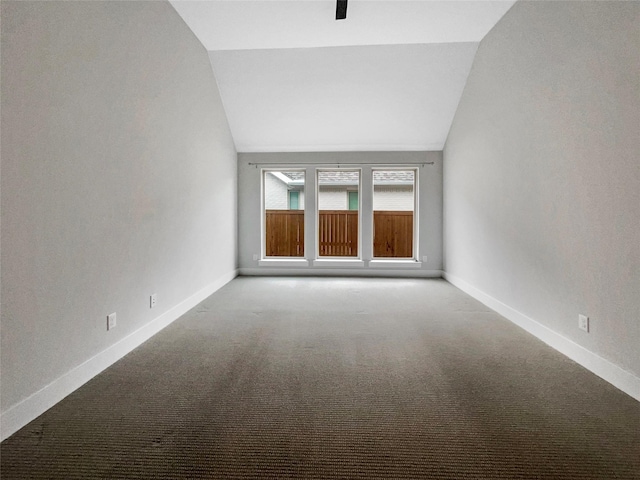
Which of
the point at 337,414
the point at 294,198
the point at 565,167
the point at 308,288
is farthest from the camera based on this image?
the point at 294,198

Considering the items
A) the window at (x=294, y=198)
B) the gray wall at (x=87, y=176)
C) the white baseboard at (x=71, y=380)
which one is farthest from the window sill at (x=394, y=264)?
the window at (x=294, y=198)

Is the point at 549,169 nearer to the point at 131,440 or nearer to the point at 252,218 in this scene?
the point at 131,440

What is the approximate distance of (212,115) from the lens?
3959 mm

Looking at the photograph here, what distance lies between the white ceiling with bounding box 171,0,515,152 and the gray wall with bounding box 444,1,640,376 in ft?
1.79

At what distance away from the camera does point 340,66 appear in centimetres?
380

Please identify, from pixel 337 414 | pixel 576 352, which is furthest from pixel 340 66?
pixel 337 414

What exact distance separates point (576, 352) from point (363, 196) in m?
3.70

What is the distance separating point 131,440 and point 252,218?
167 inches

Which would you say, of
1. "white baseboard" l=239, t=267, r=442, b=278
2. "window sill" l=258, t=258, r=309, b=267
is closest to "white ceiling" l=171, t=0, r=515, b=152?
"window sill" l=258, t=258, r=309, b=267

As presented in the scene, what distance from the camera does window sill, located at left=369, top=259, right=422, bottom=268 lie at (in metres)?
5.27

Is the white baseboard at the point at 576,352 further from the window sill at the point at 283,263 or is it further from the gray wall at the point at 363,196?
the window sill at the point at 283,263

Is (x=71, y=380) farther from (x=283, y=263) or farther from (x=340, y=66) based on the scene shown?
(x=340, y=66)

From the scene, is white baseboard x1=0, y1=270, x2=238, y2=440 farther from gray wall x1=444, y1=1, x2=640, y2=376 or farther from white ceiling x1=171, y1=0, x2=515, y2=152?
gray wall x1=444, y1=1, x2=640, y2=376

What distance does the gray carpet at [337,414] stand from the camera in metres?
1.16
